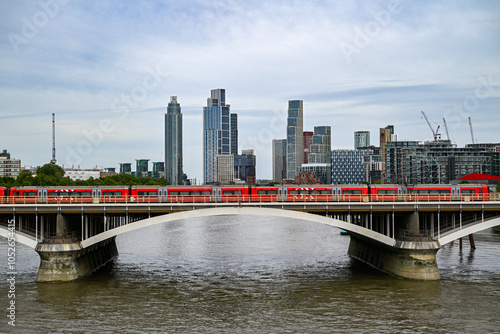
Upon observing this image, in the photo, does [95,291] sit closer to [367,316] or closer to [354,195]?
[367,316]

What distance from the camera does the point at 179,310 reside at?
172 feet

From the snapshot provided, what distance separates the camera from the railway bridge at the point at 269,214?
62.0 metres

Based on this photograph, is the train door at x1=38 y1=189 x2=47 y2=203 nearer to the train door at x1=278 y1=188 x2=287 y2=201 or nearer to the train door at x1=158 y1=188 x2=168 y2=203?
the train door at x1=158 y1=188 x2=168 y2=203

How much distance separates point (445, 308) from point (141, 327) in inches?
1076

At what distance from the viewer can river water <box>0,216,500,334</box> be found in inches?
1897

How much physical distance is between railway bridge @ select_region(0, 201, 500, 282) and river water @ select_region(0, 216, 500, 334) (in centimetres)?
238

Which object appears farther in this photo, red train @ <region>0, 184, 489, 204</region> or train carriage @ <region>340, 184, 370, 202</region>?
train carriage @ <region>340, 184, 370, 202</region>

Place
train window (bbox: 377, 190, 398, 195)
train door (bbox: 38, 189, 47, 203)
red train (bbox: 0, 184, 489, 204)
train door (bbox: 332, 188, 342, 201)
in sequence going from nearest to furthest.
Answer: train door (bbox: 332, 188, 342, 201) → train door (bbox: 38, 189, 47, 203) → red train (bbox: 0, 184, 489, 204) → train window (bbox: 377, 190, 398, 195)

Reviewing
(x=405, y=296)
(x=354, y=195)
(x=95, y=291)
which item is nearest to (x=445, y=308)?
(x=405, y=296)

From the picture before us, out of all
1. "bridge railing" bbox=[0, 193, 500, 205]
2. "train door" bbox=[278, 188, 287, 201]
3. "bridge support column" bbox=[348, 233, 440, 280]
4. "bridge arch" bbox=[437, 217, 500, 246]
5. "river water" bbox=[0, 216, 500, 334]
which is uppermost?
"train door" bbox=[278, 188, 287, 201]

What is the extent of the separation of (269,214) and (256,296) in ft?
32.6

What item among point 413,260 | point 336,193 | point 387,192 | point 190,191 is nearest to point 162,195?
point 190,191

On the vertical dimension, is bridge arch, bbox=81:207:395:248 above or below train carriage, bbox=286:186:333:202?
below

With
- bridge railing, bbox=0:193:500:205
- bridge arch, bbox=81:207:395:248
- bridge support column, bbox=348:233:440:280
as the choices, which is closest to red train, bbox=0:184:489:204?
bridge railing, bbox=0:193:500:205
